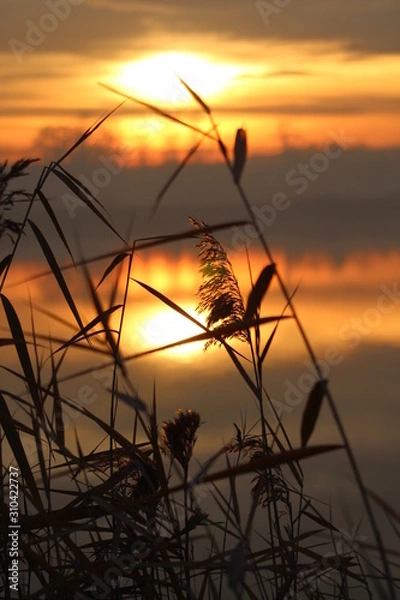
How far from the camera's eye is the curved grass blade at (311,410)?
1477mm

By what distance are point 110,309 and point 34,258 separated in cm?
3115

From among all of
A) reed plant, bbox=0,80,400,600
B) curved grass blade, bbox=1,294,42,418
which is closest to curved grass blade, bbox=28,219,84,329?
reed plant, bbox=0,80,400,600

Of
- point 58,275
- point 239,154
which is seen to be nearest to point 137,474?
point 58,275

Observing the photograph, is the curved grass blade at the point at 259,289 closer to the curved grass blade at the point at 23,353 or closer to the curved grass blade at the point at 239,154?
the curved grass blade at the point at 239,154

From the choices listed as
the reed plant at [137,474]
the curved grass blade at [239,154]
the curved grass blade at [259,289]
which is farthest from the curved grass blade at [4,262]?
the curved grass blade at [239,154]

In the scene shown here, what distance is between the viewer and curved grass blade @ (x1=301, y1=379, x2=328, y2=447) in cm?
148

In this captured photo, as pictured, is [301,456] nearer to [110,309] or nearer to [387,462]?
[110,309]

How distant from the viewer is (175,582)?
2080 millimetres

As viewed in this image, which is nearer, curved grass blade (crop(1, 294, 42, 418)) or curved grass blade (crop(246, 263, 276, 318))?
curved grass blade (crop(246, 263, 276, 318))

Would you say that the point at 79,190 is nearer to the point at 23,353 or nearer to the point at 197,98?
the point at 23,353

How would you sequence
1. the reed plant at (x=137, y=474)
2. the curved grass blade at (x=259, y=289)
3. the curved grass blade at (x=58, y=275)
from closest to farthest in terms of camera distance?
1. the curved grass blade at (x=259, y=289)
2. the reed plant at (x=137, y=474)
3. the curved grass blade at (x=58, y=275)

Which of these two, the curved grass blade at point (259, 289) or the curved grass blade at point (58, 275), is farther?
the curved grass blade at point (58, 275)

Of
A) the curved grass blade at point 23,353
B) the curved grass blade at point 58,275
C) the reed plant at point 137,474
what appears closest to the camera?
the reed plant at point 137,474

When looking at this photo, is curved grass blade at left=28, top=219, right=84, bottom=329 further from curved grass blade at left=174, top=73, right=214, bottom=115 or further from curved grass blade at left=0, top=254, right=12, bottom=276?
curved grass blade at left=174, top=73, right=214, bottom=115
